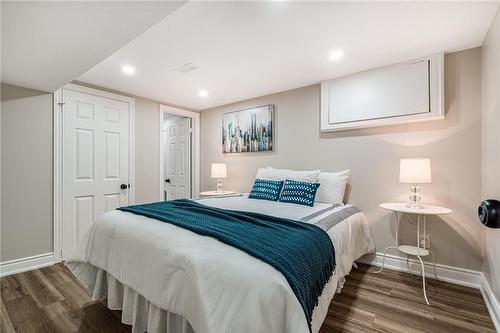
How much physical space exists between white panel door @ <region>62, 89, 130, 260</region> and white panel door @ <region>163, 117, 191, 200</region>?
3.92 ft

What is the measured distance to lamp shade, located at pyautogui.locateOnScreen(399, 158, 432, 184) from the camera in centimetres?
222

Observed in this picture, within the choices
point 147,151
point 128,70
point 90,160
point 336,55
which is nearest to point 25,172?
point 90,160

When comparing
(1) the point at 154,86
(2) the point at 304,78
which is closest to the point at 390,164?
(2) the point at 304,78

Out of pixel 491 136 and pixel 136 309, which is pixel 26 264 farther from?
pixel 491 136

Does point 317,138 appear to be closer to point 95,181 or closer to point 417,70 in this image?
point 417,70

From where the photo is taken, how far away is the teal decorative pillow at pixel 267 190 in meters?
2.92

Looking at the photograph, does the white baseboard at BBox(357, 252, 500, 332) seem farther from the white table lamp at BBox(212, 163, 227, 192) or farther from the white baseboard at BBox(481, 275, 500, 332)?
the white table lamp at BBox(212, 163, 227, 192)

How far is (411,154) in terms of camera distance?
8.55 ft

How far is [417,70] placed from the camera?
2.48 meters

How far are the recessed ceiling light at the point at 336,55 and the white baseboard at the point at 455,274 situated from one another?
226 cm

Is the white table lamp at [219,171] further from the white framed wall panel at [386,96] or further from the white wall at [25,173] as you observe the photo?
the white wall at [25,173]

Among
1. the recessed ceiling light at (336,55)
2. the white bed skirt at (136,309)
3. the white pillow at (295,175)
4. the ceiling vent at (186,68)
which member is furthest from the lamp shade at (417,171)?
the ceiling vent at (186,68)

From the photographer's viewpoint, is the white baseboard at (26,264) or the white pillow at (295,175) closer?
the white baseboard at (26,264)

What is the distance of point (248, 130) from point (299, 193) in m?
1.65
